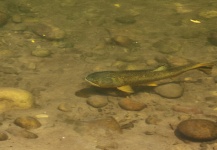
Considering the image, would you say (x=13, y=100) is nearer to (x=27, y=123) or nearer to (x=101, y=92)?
(x=27, y=123)

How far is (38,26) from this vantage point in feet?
27.7

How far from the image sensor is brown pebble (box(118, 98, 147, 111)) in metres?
5.68

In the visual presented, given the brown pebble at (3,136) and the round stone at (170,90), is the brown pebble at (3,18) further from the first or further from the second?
the brown pebble at (3,136)

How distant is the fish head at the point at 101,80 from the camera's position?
19.1 feet

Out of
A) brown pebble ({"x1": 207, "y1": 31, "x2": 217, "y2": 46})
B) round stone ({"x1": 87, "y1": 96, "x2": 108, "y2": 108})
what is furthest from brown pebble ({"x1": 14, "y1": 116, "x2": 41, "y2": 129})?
brown pebble ({"x1": 207, "y1": 31, "x2": 217, "y2": 46})

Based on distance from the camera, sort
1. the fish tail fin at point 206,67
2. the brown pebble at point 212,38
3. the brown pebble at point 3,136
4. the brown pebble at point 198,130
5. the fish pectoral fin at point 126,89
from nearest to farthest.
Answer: the brown pebble at point 3,136, the brown pebble at point 198,130, the fish pectoral fin at point 126,89, the fish tail fin at point 206,67, the brown pebble at point 212,38

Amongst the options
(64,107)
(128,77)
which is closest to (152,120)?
(128,77)

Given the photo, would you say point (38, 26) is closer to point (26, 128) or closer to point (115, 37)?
point (115, 37)

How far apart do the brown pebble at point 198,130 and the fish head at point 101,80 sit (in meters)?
1.45

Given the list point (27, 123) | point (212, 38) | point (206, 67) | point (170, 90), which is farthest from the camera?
point (212, 38)

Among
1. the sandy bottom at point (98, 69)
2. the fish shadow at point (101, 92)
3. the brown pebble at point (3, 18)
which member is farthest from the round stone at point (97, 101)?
the brown pebble at point (3, 18)

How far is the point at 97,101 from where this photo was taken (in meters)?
5.81

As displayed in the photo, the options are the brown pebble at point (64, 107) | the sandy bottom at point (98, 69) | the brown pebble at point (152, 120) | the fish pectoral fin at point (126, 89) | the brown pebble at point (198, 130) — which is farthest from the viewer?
the fish pectoral fin at point (126, 89)

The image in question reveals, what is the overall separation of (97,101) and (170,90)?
1.29 meters
